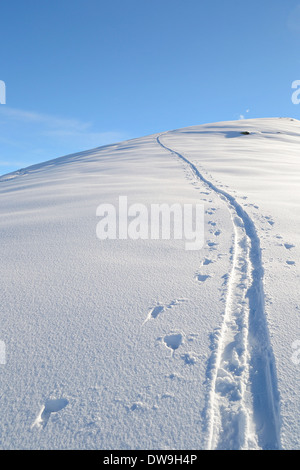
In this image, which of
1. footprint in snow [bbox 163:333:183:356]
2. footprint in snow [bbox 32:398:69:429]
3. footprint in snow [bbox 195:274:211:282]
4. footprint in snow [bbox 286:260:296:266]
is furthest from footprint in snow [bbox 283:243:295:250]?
footprint in snow [bbox 32:398:69:429]

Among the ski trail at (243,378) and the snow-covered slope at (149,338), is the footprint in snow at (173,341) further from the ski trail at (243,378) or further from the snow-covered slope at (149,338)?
the ski trail at (243,378)

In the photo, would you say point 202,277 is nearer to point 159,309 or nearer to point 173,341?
point 159,309

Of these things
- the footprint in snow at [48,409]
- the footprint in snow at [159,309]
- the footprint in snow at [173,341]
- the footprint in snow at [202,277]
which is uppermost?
the footprint in snow at [202,277]

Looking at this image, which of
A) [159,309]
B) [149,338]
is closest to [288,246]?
[159,309]

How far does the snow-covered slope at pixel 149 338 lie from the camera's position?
162 centimetres

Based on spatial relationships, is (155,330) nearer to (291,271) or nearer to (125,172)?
(291,271)

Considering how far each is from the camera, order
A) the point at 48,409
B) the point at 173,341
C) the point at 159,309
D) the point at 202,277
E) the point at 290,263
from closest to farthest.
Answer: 1. the point at 48,409
2. the point at 173,341
3. the point at 159,309
4. the point at 202,277
5. the point at 290,263

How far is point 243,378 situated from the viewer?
1932mm

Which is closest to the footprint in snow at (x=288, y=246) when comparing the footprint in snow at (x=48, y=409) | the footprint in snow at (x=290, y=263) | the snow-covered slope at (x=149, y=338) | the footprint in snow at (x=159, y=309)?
the snow-covered slope at (x=149, y=338)

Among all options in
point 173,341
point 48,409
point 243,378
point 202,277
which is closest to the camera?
point 48,409

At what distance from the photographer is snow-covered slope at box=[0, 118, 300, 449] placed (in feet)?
5.31

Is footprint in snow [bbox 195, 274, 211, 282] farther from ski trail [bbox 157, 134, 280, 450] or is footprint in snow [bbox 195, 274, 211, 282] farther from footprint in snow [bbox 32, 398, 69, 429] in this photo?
footprint in snow [bbox 32, 398, 69, 429]

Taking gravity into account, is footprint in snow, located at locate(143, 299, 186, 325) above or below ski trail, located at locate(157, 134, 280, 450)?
above

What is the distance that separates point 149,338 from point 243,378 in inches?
28.7
